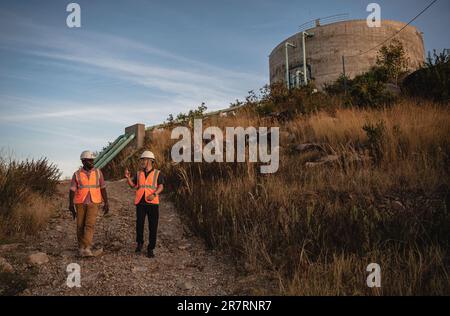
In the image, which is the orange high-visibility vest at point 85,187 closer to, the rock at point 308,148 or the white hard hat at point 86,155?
the white hard hat at point 86,155

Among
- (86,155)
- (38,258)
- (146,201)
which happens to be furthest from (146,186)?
(38,258)

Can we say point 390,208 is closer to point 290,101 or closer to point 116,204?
point 116,204

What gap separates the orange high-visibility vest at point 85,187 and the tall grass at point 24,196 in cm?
138

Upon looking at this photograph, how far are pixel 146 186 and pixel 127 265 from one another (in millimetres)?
1130

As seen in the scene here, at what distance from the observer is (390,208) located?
4.47 m

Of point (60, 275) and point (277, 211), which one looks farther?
point (277, 211)

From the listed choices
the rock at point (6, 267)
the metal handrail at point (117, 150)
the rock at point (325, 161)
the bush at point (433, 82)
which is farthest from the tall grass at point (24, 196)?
the bush at point (433, 82)

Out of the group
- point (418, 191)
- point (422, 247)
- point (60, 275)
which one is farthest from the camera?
A: point (418, 191)

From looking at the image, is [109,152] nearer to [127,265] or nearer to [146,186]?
[146,186]

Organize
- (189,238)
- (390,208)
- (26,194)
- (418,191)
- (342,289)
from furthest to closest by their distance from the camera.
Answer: (26,194) → (189,238) → (418,191) → (390,208) → (342,289)

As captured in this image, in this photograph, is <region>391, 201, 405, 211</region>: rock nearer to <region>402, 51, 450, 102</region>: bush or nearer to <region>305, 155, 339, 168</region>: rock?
<region>305, 155, 339, 168</region>: rock

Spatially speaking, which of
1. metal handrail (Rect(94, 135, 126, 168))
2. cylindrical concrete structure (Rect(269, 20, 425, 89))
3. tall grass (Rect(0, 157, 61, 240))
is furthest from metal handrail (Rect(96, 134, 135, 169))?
cylindrical concrete structure (Rect(269, 20, 425, 89))

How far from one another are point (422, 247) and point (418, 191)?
1556 mm
